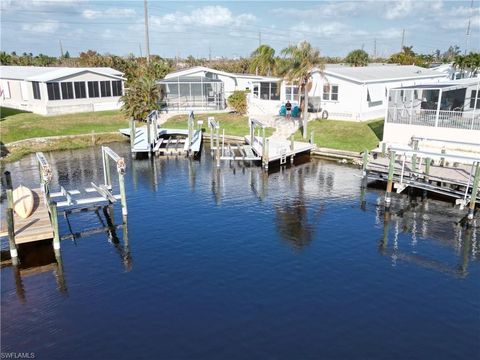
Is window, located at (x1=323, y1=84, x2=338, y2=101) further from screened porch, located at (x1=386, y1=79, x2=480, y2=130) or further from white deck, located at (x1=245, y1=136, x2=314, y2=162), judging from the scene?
screened porch, located at (x1=386, y1=79, x2=480, y2=130)

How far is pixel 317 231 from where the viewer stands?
22203 millimetres

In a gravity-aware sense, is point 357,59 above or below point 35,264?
above

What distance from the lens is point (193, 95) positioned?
177 ft

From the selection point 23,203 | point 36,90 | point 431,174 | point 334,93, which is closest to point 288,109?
point 334,93

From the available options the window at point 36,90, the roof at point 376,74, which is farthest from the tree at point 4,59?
the roof at point 376,74

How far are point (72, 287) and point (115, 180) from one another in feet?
46.4

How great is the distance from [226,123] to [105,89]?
689 inches

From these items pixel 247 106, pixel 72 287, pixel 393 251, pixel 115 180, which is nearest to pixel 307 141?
pixel 247 106

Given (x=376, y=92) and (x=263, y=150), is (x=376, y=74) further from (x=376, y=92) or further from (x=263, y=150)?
(x=263, y=150)

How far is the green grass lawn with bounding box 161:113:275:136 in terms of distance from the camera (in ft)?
147

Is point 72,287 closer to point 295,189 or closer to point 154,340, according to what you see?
point 154,340

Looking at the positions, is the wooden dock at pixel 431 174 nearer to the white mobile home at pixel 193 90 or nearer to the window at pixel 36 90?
the white mobile home at pixel 193 90

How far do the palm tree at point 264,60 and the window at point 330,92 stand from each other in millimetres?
22647

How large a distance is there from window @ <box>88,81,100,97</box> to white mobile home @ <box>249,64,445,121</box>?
782 inches
